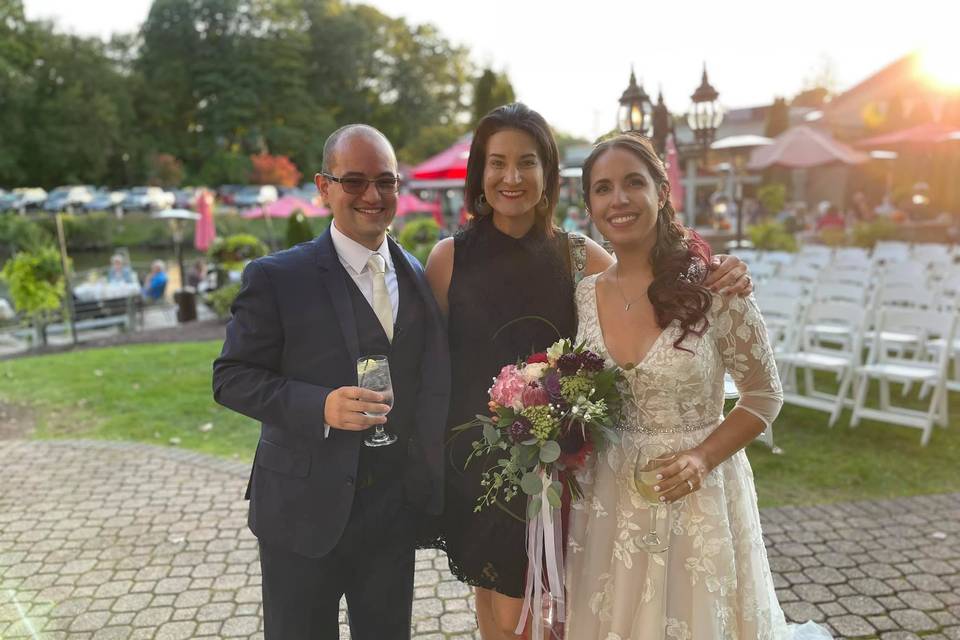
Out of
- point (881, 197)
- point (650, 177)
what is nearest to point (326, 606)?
point (650, 177)

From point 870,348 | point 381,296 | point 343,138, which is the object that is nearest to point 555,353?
point 381,296

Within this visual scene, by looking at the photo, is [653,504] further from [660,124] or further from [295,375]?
[660,124]

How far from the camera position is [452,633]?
12.7ft

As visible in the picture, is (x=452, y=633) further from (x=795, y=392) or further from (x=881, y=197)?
(x=881, y=197)

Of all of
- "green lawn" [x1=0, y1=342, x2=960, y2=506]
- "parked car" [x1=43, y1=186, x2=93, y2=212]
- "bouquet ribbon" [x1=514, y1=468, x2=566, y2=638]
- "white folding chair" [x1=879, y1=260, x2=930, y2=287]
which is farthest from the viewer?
"parked car" [x1=43, y1=186, x2=93, y2=212]

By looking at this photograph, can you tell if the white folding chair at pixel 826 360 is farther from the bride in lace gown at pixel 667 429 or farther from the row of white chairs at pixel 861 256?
the bride in lace gown at pixel 667 429

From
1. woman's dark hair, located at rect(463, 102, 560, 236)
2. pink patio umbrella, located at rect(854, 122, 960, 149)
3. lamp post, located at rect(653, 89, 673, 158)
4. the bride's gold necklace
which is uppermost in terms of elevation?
pink patio umbrella, located at rect(854, 122, 960, 149)

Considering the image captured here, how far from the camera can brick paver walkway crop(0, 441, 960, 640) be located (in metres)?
3.96

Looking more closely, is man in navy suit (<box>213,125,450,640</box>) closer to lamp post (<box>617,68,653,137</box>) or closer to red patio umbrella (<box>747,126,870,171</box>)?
lamp post (<box>617,68,653,137</box>)

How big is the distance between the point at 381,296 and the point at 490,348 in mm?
499

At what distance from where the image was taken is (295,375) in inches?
95.3

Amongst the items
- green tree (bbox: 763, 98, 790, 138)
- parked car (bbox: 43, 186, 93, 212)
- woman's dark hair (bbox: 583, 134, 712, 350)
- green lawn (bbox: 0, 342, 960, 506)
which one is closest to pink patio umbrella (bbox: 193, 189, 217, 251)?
green lawn (bbox: 0, 342, 960, 506)

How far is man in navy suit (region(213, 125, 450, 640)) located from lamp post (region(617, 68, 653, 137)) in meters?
5.77

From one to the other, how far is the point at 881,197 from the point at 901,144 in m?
15.9
